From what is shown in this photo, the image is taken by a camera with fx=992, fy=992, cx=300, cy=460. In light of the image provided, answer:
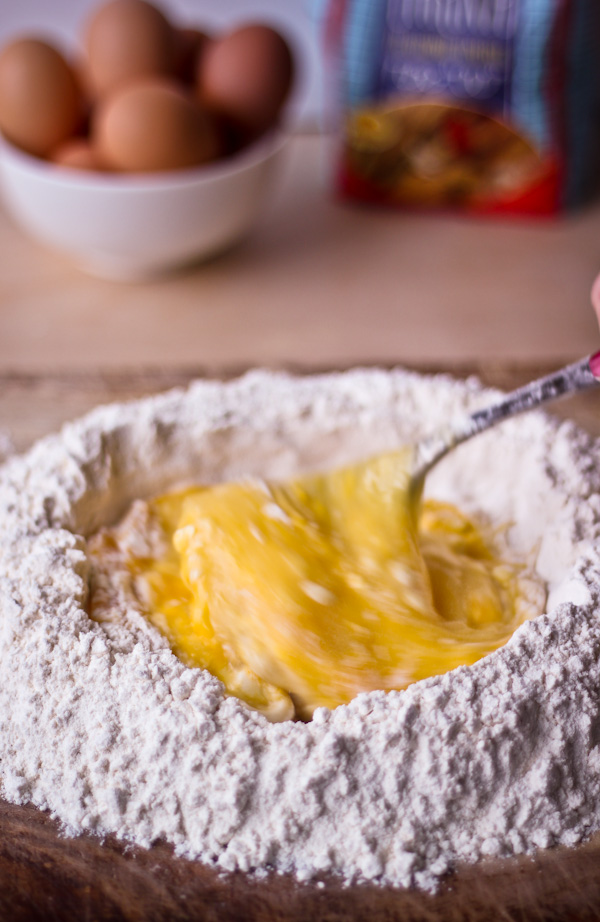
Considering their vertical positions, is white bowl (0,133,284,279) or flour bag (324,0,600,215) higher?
flour bag (324,0,600,215)

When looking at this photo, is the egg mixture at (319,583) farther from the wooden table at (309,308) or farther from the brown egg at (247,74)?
the brown egg at (247,74)

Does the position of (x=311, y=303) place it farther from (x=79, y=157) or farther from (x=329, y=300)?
(x=79, y=157)

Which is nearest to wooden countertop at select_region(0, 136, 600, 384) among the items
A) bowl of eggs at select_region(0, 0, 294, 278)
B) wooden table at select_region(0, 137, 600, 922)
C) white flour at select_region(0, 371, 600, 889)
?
Result: wooden table at select_region(0, 137, 600, 922)

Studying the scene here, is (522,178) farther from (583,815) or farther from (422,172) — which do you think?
(583,815)

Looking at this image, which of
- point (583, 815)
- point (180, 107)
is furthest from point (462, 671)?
point (180, 107)

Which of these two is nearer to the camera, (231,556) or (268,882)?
(268,882)

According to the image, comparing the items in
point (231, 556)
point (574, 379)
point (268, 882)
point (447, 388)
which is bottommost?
point (268, 882)

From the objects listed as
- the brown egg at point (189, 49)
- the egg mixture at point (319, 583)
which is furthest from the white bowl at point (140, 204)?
the egg mixture at point (319, 583)

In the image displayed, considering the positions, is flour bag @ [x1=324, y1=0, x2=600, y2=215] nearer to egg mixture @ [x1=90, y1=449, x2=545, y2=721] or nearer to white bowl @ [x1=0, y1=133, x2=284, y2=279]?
white bowl @ [x1=0, y1=133, x2=284, y2=279]
